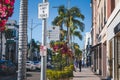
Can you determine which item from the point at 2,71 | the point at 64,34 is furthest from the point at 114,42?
the point at 64,34


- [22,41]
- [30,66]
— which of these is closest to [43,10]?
[22,41]

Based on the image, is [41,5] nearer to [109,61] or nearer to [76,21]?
[109,61]

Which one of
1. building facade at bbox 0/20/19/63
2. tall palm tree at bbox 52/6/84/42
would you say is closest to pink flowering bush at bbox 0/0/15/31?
tall palm tree at bbox 52/6/84/42

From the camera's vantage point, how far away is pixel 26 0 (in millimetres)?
14297

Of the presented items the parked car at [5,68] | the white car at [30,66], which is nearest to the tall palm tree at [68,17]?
the white car at [30,66]

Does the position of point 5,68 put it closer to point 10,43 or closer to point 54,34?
point 54,34

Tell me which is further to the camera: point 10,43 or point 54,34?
point 10,43

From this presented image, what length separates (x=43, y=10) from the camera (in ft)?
50.6

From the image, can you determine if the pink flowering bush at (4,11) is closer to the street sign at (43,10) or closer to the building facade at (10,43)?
the street sign at (43,10)

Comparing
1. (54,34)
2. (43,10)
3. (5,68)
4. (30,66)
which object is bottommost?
(30,66)

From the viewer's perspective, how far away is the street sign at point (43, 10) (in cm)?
1527

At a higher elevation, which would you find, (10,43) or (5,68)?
(10,43)

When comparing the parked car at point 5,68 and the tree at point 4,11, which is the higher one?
the tree at point 4,11

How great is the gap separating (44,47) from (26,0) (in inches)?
91.0
